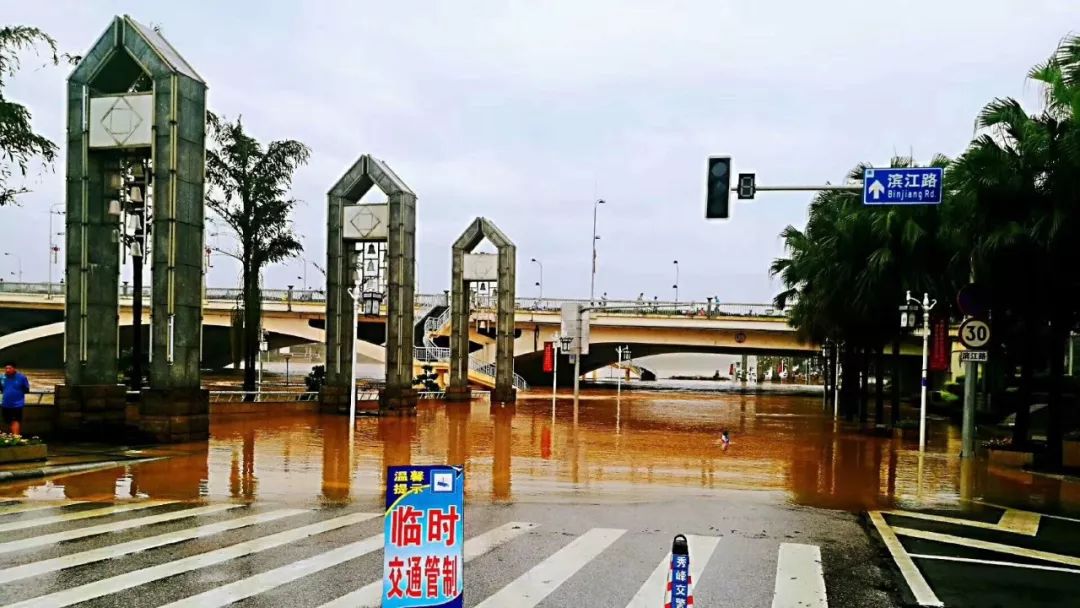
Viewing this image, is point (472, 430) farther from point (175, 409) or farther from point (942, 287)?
point (942, 287)

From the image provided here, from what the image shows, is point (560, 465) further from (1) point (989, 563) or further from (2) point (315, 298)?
(2) point (315, 298)

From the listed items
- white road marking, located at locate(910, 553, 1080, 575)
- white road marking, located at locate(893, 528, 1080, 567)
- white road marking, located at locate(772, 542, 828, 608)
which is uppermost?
white road marking, located at locate(772, 542, 828, 608)

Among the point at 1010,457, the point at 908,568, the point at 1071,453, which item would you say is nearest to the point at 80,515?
the point at 908,568

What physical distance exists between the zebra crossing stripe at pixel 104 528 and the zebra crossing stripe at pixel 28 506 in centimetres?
181

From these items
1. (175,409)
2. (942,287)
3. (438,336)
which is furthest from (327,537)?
(438,336)

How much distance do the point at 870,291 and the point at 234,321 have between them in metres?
28.9

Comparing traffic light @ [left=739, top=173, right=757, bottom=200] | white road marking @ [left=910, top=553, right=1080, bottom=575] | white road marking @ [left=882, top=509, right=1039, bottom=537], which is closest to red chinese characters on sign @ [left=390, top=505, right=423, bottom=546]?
white road marking @ [left=910, top=553, right=1080, bottom=575]

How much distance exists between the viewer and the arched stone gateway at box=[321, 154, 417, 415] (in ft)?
Answer: 118

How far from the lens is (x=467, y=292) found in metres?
49.8

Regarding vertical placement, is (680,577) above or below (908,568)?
above

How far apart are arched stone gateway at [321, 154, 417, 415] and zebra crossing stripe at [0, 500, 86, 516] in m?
22.4

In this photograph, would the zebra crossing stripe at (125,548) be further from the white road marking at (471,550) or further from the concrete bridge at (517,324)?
the concrete bridge at (517,324)

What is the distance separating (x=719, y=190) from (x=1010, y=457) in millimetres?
12558

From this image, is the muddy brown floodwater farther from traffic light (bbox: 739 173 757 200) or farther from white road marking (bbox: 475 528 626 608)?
traffic light (bbox: 739 173 757 200)
